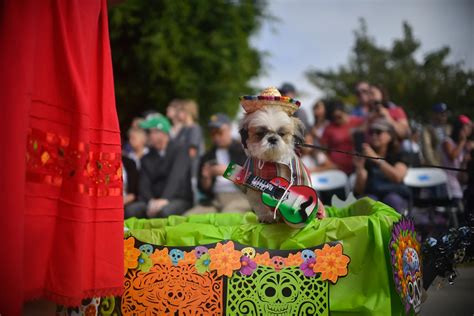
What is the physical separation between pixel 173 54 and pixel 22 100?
32.4ft

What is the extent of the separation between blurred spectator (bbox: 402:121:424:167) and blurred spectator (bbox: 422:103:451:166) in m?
0.07

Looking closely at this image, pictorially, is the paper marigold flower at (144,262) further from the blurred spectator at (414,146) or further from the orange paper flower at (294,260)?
the blurred spectator at (414,146)

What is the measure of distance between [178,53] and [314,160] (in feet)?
19.8

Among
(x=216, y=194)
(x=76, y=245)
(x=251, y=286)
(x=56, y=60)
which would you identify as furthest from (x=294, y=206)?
(x=216, y=194)

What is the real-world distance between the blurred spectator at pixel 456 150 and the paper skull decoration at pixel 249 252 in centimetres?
256

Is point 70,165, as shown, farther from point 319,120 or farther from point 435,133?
point 319,120

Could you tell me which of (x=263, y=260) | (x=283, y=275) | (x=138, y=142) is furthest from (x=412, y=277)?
(x=138, y=142)

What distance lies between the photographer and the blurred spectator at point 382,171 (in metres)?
5.09

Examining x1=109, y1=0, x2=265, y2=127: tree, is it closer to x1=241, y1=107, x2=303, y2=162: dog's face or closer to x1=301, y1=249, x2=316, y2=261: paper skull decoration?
x1=241, y1=107, x2=303, y2=162: dog's face

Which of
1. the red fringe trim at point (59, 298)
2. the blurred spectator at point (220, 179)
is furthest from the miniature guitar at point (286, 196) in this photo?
the blurred spectator at point (220, 179)

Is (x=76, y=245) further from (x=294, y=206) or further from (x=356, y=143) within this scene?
(x=356, y=143)

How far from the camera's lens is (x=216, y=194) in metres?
6.38

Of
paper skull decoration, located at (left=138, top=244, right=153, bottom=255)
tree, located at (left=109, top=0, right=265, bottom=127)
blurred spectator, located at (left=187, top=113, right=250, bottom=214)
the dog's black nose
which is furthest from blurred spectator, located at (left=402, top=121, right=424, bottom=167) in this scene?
tree, located at (left=109, top=0, right=265, bottom=127)

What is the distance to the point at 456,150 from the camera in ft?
15.5
